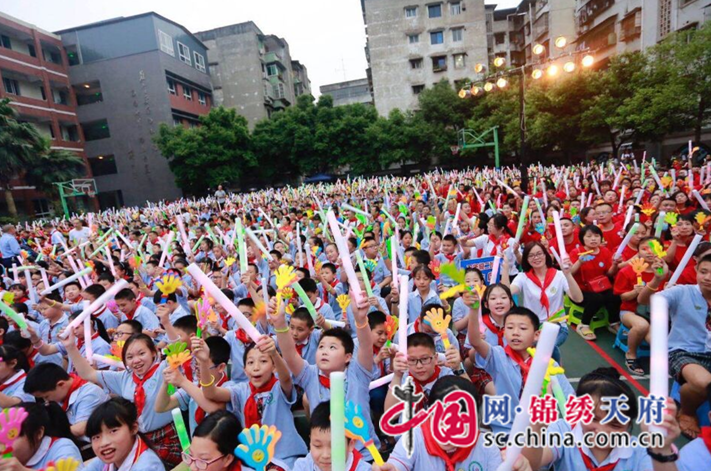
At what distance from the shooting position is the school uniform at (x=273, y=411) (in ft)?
8.84

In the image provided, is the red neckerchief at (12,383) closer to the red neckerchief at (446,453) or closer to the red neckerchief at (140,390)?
the red neckerchief at (140,390)

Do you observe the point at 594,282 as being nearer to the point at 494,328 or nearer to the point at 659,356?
the point at 494,328

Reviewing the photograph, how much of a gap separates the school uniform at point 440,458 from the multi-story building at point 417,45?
3164 centimetres

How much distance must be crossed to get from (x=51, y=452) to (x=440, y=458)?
2.32m

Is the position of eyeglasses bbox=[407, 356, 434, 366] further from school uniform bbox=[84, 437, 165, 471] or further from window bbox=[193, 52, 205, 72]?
window bbox=[193, 52, 205, 72]

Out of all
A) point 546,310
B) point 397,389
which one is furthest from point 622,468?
point 546,310

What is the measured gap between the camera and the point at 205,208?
16391 mm

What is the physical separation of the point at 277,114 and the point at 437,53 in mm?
13770

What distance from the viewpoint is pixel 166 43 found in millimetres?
28016

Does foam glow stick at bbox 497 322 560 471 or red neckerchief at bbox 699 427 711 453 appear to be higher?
foam glow stick at bbox 497 322 560 471

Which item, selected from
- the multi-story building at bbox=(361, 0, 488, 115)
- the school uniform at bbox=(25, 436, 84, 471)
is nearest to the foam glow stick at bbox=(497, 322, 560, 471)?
the school uniform at bbox=(25, 436, 84, 471)

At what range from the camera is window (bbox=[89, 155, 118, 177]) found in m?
28.8

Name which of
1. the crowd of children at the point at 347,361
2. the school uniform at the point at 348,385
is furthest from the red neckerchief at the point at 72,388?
the school uniform at the point at 348,385

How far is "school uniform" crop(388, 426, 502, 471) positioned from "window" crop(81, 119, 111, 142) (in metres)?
33.3
